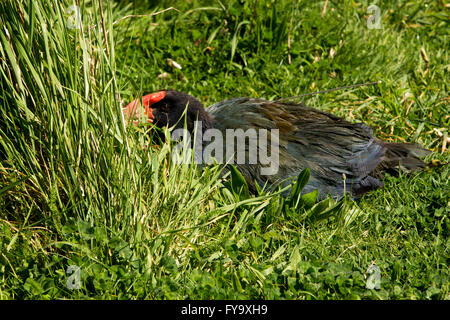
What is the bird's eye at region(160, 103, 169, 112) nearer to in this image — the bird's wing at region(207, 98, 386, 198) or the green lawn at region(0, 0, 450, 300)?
the bird's wing at region(207, 98, 386, 198)

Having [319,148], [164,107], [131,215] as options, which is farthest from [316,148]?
[131,215]

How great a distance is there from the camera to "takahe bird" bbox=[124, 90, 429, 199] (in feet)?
11.1

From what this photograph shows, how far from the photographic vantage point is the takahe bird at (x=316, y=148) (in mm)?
3377

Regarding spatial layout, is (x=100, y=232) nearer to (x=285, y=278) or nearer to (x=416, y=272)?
(x=285, y=278)

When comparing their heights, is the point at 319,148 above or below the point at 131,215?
below

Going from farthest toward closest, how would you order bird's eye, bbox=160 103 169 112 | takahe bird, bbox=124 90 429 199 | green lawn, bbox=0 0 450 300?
bird's eye, bbox=160 103 169 112 → takahe bird, bbox=124 90 429 199 → green lawn, bbox=0 0 450 300

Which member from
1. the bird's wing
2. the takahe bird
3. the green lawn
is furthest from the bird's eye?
the green lawn

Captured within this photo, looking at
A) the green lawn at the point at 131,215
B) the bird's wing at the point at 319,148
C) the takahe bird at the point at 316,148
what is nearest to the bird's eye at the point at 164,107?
the takahe bird at the point at 316,148

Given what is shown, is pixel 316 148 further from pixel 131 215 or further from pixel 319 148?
pixel 131 215

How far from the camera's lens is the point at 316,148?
3461 millimetres

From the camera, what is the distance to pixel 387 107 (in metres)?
4.12

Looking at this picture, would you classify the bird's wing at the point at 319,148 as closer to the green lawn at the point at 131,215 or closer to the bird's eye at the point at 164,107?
the green lawn at the point at 131,215

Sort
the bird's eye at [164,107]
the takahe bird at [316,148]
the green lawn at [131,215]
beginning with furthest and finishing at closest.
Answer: the bird's eye at [164,107] < the takahe bird at [316,148] < the green lawn at [131,215]
